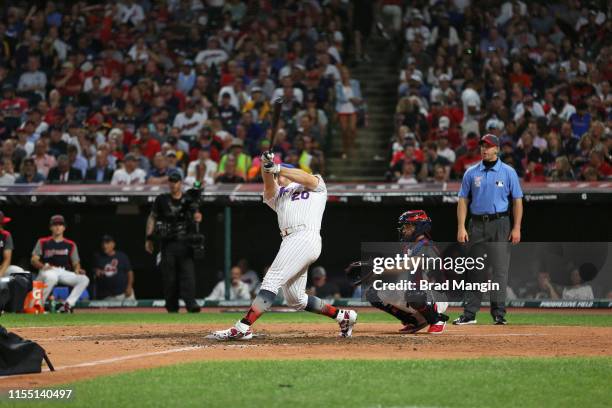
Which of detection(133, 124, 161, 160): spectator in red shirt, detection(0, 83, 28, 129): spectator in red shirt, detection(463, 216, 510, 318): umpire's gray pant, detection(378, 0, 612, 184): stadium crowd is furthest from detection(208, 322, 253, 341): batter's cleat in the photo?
detection(0, 83, 28, 129): spectator in red shirt

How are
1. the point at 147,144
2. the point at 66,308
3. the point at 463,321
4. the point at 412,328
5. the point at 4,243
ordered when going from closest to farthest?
the point at 412,328 < the point at 463,321 < the point at 4,243 < the point at 66,308 < the point at 147,144

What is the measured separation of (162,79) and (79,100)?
1.70 metres

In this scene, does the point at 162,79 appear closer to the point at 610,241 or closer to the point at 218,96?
the point at 218,96

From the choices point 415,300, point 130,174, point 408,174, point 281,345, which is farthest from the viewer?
point 130,174

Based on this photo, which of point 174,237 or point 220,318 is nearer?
point 220,318

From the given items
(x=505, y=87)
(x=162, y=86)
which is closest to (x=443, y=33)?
(x=505, y=87)

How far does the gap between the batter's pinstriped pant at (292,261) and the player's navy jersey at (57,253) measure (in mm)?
7370

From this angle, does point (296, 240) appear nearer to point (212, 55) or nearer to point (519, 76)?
point (519, 76)

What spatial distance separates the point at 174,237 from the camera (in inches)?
620

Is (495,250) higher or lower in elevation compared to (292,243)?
lower

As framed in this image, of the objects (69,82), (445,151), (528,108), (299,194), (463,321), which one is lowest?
(463,321)

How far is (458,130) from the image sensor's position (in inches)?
748

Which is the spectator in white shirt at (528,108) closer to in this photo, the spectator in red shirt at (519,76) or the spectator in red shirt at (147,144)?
the spectator in red shirt at (519,76)

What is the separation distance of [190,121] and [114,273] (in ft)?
12.0
